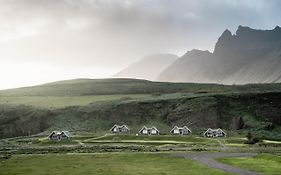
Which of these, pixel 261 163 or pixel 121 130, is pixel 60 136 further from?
pixel 261 163

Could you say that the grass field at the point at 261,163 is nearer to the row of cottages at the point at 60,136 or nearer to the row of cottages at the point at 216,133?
the row of cottages at the point at 216,133

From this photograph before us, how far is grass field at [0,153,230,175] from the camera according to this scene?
68.4 metres

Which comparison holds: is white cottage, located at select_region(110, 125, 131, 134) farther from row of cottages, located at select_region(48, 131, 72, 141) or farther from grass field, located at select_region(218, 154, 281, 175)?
grass field, located at select_region(218, 154, 281, 175)

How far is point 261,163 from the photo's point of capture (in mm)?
76562

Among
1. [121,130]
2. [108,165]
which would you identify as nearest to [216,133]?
[121,130]

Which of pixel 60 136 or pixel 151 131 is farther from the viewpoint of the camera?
pixel 151 131

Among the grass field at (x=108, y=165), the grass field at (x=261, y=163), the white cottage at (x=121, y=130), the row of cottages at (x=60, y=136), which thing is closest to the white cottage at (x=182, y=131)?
the white cottage at (x=121, y=130)

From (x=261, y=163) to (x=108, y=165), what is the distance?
27807mm

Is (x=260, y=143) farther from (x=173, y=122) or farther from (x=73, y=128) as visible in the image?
(x=73, y=128)

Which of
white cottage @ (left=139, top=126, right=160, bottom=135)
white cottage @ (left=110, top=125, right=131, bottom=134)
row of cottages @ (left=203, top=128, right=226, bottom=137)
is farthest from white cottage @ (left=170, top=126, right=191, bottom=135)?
white cottage @ (left=110, top=125, right=131, bottom=134)

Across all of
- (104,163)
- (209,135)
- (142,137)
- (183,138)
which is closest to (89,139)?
(142,137)

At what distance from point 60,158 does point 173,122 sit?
101218 mm

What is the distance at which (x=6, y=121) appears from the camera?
196 m

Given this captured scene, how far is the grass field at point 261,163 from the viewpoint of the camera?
6645cm
